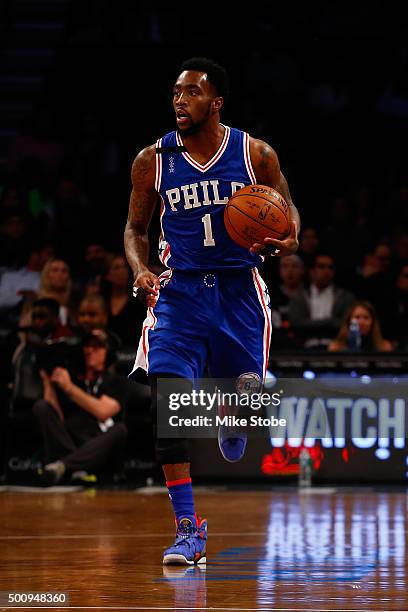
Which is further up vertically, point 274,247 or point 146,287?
point 274,247

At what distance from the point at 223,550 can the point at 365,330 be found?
486 centimetres

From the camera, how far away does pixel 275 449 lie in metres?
10.8

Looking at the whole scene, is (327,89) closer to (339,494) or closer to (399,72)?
(399,72)

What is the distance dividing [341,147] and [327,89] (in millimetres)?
1022

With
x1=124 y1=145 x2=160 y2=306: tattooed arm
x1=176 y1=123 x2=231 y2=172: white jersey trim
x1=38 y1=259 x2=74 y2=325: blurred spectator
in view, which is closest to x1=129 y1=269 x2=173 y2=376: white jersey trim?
x1=124 y1=145 x2=160 y2=306: tattooed arm

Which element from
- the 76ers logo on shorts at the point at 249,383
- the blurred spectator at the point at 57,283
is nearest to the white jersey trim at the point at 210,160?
the 76ers logo on shorts at the point at 249,383

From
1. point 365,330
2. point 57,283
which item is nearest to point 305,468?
point 365,330

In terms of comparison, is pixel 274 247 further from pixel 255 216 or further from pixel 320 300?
pixel 320 300

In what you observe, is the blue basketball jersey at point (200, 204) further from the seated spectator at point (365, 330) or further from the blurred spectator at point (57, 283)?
the blurred spectator at point (57, 283)

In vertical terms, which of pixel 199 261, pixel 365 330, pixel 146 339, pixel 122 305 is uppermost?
pixel 122 305

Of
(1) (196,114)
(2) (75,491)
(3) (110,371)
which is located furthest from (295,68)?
(1) (196,114)

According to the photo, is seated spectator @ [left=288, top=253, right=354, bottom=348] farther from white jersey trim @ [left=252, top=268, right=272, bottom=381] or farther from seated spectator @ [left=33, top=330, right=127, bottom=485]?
white jersey trim @ [left=252, top=268, right=272, bottom=381]

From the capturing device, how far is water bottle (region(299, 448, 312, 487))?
10695mm

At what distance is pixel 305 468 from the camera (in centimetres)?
1072
